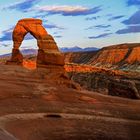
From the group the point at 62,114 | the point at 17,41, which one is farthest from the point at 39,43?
the point at 62,114

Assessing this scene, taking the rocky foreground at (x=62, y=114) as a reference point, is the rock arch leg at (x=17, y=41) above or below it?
above

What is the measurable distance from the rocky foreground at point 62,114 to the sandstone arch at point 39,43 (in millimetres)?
11934

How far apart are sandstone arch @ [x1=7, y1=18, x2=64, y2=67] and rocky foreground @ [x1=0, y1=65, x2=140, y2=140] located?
1193cm

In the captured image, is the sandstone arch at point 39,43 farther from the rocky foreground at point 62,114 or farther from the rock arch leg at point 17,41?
the rocky foreground at point 62,114

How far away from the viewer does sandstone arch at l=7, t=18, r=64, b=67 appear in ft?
163

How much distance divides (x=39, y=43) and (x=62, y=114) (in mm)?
24180

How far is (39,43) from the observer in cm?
5184

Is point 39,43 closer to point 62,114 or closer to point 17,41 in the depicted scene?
point 17,41

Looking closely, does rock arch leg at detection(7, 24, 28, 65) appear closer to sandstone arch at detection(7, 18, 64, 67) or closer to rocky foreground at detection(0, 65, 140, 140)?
sandstone arch at detection(7, 18, 64, 67)

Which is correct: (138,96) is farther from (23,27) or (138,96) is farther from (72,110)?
(23,27)

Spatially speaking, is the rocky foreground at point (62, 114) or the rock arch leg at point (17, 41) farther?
the rock arch leg at point (17, 41)

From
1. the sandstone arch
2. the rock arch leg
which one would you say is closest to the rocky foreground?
the sandstone arch

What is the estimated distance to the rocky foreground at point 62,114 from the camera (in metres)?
24.5

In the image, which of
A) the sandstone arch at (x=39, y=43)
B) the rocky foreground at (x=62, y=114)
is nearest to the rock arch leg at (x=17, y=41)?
the sandstone arch at (x=39, y=43)
